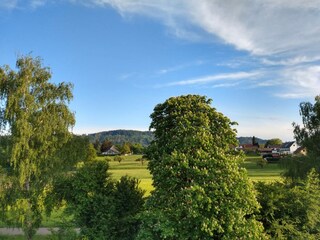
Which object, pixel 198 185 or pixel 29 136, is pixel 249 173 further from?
pixel 198 185

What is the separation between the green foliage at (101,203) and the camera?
61.7 feet

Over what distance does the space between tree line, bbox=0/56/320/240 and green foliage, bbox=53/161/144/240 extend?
0.06m

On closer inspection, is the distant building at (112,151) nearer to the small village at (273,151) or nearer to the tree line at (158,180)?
the small village at (273,151)

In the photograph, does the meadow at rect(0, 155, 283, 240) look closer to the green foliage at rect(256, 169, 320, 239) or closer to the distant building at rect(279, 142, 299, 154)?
the green foliage at rect(256, 169, 320, 239)

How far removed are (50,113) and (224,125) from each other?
12723 millimetres

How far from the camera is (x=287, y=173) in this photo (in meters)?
27.3

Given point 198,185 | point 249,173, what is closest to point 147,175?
point 249,173

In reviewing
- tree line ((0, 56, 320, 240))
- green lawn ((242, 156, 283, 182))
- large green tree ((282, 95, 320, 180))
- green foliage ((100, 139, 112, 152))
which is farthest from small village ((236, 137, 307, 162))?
green foliage ((100, 139, 112, 152))

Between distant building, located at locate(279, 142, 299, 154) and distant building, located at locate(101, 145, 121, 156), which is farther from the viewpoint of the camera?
distant building, located at locate(101, 145, 121, 156)

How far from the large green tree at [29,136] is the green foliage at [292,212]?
14.0m

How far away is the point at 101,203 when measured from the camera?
62.3 ft

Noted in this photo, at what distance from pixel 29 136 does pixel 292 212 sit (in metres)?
16.8

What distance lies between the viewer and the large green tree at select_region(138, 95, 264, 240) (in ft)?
48.0

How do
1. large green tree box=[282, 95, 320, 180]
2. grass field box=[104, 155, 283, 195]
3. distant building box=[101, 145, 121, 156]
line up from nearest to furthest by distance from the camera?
1. large green tree box=[282, 95, 320, 180]
2. grass field box=[104, 155, 283, 195]
3. distant building box=[101, 145, 121, 156]
